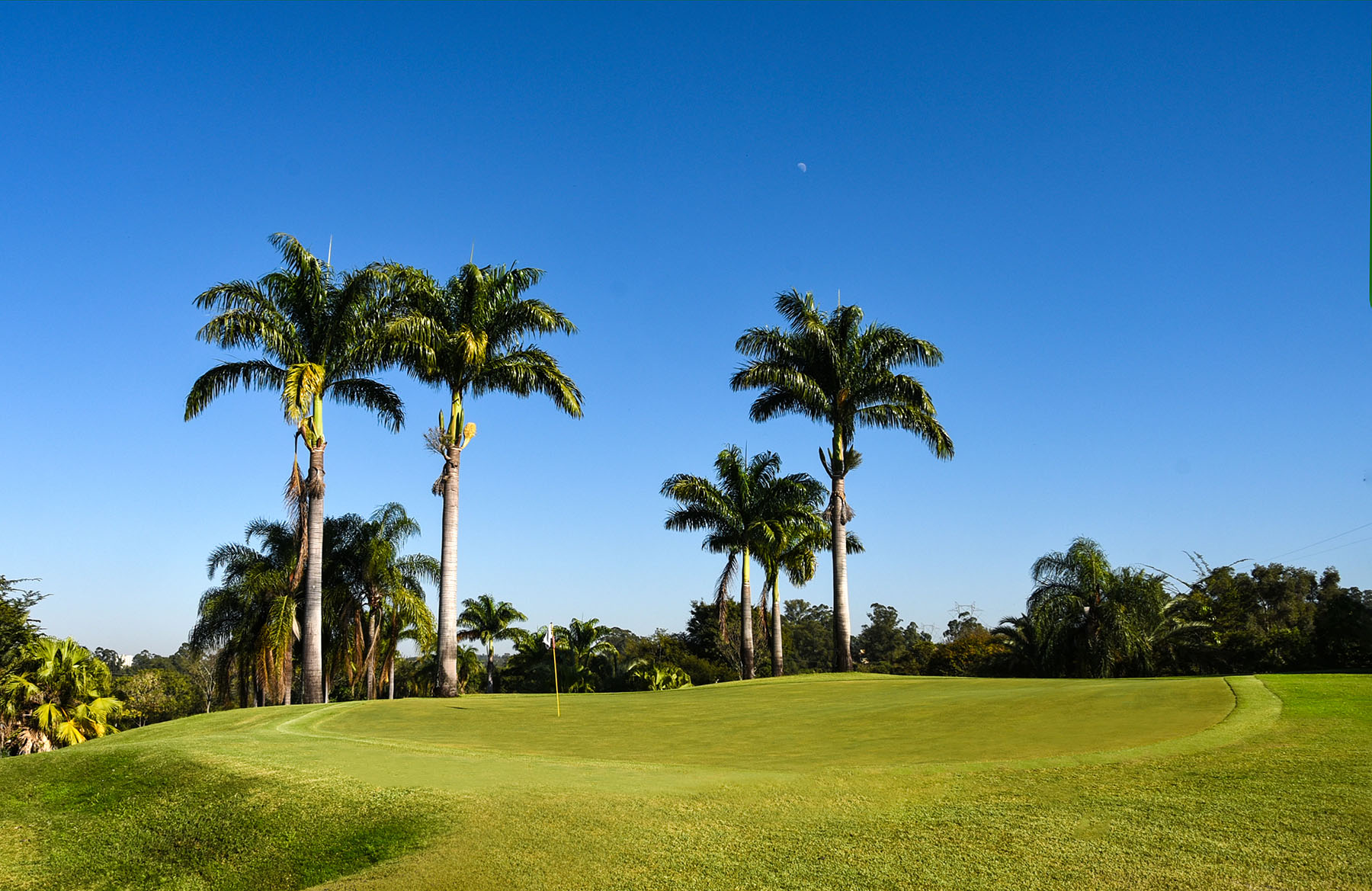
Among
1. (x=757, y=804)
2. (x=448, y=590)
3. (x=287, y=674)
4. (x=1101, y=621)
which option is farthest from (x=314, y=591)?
(x=1101, y=621)

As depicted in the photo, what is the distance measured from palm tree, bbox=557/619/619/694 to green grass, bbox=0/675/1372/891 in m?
37.6

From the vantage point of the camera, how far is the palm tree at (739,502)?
160ft

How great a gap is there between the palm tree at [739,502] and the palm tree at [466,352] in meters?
17.3

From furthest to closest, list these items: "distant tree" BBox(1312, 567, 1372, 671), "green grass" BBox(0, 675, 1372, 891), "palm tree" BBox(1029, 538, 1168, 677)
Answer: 1. "palm tree" BBox(1029, 538, 1168, 677)
2. "distant tree" BBox(1312, 567, 1372, 671)
3. "green grass" BBox(0, 675, 1372, 891)

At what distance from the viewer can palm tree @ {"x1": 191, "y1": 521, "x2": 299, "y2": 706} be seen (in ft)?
141

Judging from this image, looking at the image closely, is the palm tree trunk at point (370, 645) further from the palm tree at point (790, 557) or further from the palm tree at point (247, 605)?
the palm tree at point (790, 557)

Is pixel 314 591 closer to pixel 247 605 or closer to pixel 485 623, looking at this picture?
pixel 247 605

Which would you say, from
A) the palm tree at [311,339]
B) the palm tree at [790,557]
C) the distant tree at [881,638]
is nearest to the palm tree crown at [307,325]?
the palm tree at [311,339]

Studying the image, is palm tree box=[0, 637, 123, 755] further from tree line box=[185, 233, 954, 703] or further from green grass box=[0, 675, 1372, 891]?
green grass box=[0, 675, 1372, 891]

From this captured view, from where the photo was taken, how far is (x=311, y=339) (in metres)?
31.5

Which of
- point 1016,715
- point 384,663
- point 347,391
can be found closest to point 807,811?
point 1016,715

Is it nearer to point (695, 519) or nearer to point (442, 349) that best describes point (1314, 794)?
point (442, 349)

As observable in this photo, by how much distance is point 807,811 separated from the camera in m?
8.35

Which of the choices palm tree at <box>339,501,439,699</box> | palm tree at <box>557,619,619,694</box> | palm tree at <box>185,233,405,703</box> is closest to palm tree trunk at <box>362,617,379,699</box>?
palm tree at <box>339,501,439,699</box>
